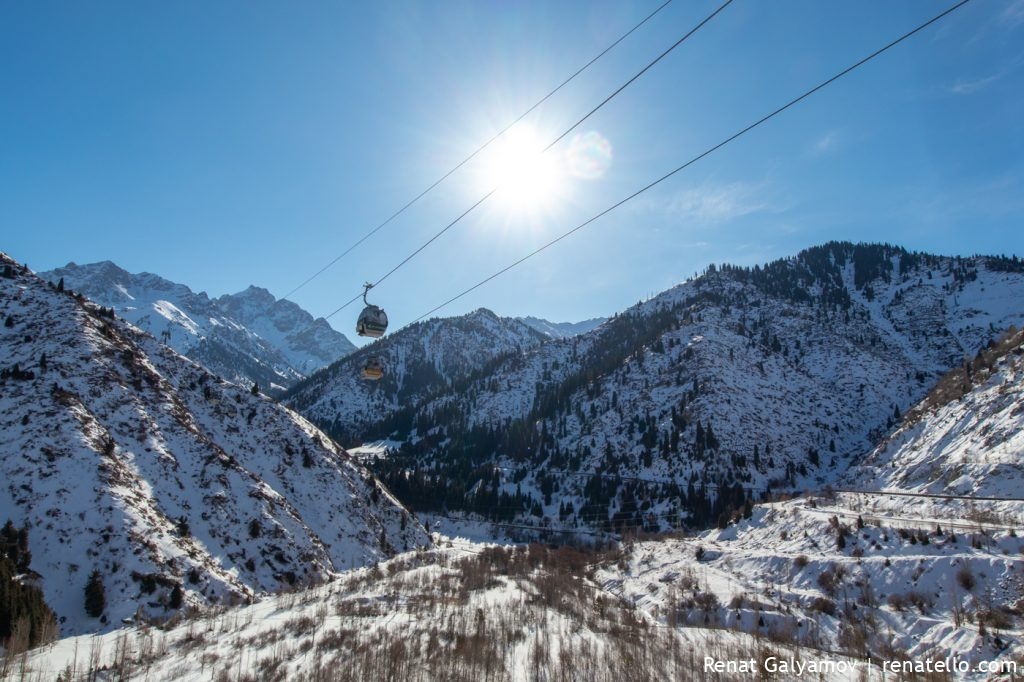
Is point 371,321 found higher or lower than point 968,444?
higher

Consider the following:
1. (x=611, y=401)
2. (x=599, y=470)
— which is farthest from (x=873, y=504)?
(x=611, y=401)

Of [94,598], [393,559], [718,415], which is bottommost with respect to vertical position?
[94,598]

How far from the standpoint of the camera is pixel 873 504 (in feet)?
133

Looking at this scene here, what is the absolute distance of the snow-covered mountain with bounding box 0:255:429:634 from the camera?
85.8ft

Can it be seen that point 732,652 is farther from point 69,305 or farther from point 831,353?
point 831,353

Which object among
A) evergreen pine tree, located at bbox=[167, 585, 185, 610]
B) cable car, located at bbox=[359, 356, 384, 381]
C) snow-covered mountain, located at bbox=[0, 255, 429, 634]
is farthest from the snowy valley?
cable car, located at bbox=[359, 356, 384, 381]

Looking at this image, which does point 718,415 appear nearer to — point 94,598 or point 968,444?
point 968,444

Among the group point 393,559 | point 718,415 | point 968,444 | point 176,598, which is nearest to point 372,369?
point 176,598

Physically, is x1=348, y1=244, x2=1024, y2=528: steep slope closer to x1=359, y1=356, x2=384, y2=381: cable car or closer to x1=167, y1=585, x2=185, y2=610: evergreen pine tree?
x1=359, y1=356, x2=384, y2=381: cable car

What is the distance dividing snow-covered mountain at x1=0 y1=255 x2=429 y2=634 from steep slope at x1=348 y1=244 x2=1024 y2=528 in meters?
77.4

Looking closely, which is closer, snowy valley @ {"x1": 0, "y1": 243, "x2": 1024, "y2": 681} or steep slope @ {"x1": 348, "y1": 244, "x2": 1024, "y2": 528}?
snowy valley @ {"x1": 0, "y1": 243, "x2": 1024, "y2": 681}

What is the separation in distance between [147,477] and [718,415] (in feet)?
413

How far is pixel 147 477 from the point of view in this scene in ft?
110

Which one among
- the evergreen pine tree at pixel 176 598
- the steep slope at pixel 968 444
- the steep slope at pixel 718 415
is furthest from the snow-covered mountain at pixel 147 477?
the steep slope at pixel 718 415
